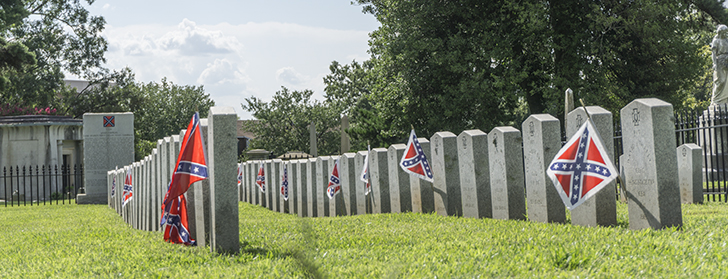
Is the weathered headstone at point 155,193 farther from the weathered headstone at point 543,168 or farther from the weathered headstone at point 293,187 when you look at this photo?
the weathered headstone at point 293,187

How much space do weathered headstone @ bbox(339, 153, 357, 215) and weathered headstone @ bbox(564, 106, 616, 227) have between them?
654 cm

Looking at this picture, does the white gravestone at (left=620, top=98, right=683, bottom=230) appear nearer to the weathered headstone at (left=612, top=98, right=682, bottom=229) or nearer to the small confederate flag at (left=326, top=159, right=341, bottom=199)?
the weathered headstone at (left=612, top=98, right=682, bottom=229)

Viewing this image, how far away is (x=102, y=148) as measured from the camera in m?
22.0

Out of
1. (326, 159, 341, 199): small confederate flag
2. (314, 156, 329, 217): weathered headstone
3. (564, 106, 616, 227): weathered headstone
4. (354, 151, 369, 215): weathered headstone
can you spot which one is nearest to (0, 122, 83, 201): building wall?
(314, 156, 329, 217): weathered headstone

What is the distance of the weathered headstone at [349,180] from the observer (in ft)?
43.3

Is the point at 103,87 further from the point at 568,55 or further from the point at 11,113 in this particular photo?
the point at 568,55

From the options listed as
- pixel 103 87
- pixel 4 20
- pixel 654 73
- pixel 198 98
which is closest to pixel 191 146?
pixel 4 20

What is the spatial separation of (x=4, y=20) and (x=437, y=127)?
15080mm

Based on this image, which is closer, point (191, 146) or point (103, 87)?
point (191, 146)

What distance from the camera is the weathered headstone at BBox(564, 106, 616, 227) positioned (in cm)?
688

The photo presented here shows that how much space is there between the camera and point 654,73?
68.7 feet

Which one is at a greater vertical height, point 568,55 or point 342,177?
point 568,55

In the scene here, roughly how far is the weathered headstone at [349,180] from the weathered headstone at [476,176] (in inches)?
178

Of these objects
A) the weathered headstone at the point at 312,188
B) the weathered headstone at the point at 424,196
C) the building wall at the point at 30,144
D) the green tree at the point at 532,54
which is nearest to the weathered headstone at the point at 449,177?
the weathered headstone at the point at 424,196
